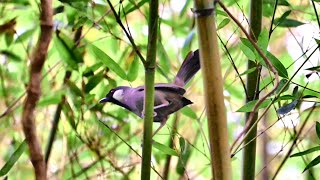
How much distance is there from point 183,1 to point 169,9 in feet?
0.84

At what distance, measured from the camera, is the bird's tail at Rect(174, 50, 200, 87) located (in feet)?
2.33

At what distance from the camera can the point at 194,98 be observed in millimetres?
1233

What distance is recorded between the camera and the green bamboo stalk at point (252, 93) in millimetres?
731

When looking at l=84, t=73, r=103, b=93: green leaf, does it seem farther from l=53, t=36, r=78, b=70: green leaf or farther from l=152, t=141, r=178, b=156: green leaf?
l=152, t=141, r=178, b=156: green leaf

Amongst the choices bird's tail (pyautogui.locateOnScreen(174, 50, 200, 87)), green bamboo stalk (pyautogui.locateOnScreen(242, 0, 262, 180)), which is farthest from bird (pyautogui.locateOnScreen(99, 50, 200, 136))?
green bamboo stalk (pyautogui.locateOnScreen(242, 0, 262, 180))

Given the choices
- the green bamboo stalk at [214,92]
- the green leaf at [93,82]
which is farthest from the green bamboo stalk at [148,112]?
the green leaf at [93,82]

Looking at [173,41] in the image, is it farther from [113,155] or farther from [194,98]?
[113,155]

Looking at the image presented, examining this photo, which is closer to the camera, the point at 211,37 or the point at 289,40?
the point at 211,37

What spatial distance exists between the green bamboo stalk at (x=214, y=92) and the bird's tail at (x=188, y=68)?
0.17 m

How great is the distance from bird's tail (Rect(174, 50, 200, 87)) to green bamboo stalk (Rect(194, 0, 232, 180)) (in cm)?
17

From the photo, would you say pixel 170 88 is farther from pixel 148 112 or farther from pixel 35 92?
pixel 35 92

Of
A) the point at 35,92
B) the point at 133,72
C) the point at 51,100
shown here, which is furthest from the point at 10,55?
the point at 35,92

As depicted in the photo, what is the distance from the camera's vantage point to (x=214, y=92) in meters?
0.54

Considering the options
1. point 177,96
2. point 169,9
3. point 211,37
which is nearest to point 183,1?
point 169,9
